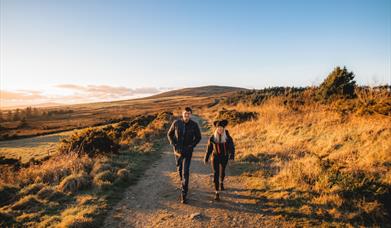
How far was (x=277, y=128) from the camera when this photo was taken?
44.8 feet

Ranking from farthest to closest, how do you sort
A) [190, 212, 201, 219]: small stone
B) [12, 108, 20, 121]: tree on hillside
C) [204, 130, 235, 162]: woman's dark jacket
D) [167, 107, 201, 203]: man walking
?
[12, 108, 20, 121]: tree on hillside < [204, 130, 235, 162]: woman's dark jacket < [167, 107, 201, 203]: man walking < [190, 212, 201, 219]: small stone

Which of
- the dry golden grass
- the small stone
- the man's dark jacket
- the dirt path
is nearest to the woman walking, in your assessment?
the man's dark jacket

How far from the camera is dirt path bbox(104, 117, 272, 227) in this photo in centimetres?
486

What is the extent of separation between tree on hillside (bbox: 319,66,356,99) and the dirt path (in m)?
16.9

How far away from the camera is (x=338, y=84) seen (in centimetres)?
1989

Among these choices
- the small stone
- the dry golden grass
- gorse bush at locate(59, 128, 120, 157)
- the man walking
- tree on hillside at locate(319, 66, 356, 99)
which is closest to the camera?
the dry golden grass

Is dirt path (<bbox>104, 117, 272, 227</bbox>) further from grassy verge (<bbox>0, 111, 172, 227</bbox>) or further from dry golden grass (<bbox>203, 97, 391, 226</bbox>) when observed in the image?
dry golden grass (<bbox>203, 97, 391, 226</bbox>)

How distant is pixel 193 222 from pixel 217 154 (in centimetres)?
186

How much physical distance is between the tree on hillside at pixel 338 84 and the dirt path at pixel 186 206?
16.9m

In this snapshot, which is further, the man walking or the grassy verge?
the man walking

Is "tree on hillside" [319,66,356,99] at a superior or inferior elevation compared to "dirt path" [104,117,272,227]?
superior

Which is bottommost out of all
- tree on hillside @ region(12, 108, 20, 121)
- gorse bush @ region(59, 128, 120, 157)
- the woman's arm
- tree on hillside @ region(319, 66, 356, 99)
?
tree on hillside @ region(12, 108, 20, 121)

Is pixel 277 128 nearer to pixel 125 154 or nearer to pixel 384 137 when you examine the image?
pixel 384 137

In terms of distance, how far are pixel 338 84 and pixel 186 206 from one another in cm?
2056
